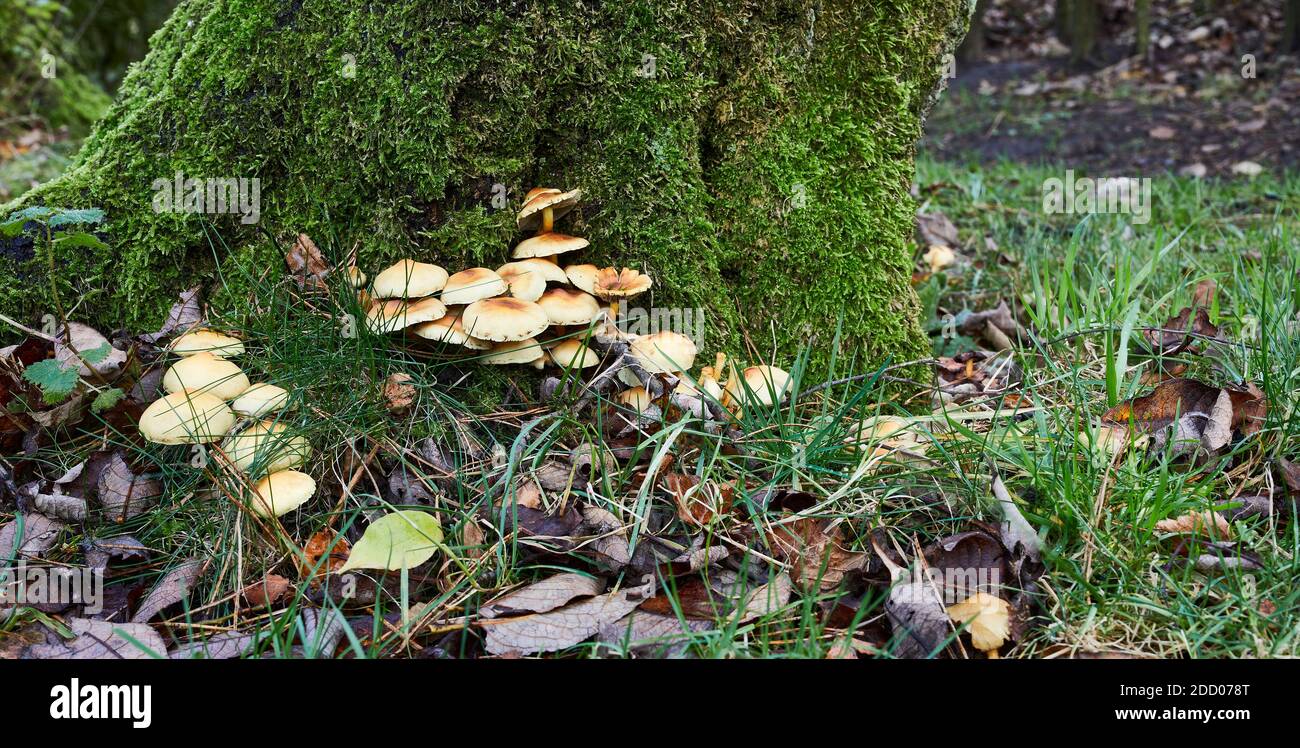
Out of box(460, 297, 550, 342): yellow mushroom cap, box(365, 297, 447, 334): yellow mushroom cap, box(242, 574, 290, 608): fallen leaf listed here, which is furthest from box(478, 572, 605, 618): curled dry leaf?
box(365, 297, 447, 334): yellow mushroom cap

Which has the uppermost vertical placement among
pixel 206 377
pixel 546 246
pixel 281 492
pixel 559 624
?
pixel 546 246

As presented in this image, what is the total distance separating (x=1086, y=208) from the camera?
5020 millimetres

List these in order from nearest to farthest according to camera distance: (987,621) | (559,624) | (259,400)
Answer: (987,621) → (559,624) → (259,400)

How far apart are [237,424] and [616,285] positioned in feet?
3.53

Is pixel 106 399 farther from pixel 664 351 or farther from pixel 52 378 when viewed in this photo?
pixel 664 351

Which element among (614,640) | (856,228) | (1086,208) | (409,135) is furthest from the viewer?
(1086,208)

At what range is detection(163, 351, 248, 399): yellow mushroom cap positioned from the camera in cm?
236

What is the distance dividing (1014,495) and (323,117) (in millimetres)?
2165

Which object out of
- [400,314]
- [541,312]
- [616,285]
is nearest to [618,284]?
[616,285]

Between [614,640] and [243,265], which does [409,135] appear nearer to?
[243,265]

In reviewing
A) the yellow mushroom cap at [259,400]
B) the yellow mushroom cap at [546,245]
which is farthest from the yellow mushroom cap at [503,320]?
the yellow mushroom cap at [259,400]

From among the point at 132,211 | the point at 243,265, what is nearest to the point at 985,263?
the point at 243,265

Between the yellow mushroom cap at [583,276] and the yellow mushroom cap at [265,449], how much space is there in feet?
2.80

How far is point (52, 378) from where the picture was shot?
229 cm
